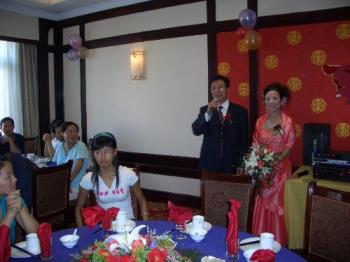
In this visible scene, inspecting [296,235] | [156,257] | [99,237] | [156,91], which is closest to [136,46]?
[156,91]

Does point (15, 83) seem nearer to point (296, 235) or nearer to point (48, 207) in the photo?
point (48, 207)

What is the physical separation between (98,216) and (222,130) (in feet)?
6.17

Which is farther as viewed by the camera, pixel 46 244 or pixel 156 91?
pixel 156 91

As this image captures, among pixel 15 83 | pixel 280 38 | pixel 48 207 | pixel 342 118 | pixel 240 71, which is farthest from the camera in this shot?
pixel 15 83

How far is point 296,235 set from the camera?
311cm

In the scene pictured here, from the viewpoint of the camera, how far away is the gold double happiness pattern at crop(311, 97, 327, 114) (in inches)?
150

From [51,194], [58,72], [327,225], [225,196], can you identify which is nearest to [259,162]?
[225,196]

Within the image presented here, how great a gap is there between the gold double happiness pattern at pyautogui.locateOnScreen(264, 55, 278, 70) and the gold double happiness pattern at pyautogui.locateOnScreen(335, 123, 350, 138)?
96cm

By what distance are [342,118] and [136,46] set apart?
307 centimetres

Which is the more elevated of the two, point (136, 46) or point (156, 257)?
point (136, 46)

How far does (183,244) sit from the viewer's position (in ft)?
5.61

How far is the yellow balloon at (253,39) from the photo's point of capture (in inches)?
156

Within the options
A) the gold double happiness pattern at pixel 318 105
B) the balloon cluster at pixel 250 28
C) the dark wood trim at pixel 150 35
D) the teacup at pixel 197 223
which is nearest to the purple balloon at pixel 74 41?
the dark wood trim at pixel 150 35

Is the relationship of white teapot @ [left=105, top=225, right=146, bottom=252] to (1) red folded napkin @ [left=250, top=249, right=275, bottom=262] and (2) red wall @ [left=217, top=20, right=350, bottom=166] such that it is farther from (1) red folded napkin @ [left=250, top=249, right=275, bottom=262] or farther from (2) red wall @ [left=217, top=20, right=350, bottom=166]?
(2) red wall @ [left=217, top=20, right=350, bottom=166]
